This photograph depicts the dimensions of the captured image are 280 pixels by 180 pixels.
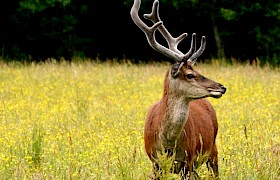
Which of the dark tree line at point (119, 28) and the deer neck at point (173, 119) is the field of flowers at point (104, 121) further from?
the dark tree line at point (119, 28)

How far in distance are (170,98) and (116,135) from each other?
2.57 meters

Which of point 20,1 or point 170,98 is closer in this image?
point 170,98

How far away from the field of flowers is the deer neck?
0.36 metres

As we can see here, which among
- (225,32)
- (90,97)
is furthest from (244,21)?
(90,97)

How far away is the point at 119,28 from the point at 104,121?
17569 mm

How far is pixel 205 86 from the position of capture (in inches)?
259

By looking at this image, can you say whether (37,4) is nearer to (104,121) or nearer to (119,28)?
(119,28)

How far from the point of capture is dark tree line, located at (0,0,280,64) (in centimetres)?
2461

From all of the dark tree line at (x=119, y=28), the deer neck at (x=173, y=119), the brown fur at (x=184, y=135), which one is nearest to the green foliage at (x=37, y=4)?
the dark tree line at (x=119, y=28)

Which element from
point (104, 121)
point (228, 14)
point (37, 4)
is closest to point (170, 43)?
point (104, 121)

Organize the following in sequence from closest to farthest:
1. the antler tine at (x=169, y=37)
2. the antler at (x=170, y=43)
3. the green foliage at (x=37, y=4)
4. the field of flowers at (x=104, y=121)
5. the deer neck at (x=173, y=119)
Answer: the deer neck at (x=173, y=119), the antler at (x=170, y=43), the field of flowers at (x=104, y=121), the antler tine at (x=169, y=37), the green foliage at (x=37, y=4)

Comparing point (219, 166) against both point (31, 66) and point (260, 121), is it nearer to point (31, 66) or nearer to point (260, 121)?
point (260, 121)

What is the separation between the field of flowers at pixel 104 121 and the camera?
6.85m

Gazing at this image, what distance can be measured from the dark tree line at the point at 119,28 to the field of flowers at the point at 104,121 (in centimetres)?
633
